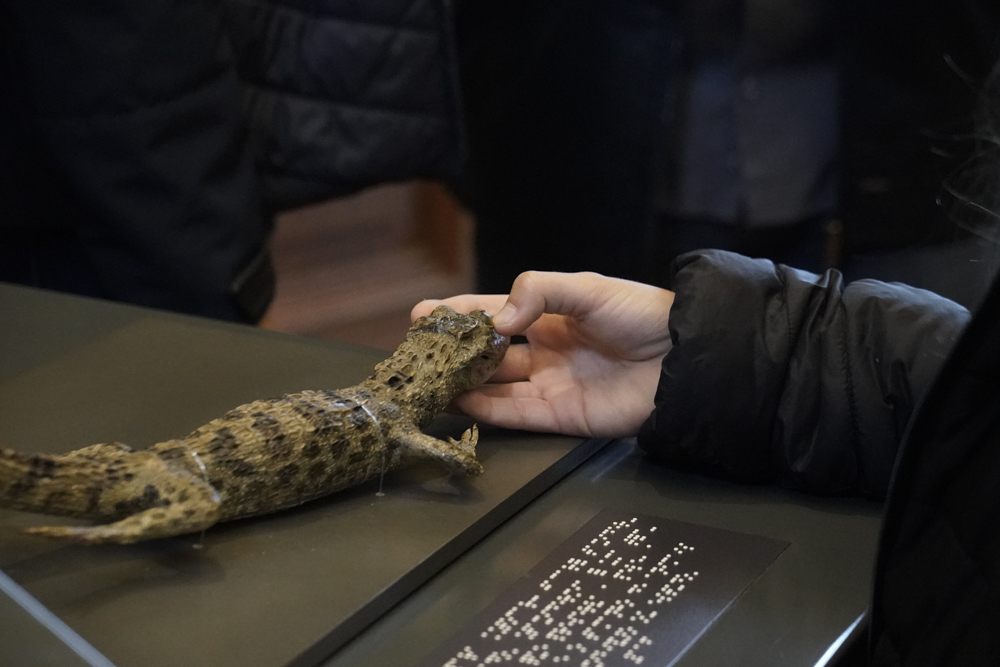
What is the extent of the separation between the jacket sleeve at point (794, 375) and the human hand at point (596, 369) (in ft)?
0.25

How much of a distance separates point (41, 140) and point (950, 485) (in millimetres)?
1591

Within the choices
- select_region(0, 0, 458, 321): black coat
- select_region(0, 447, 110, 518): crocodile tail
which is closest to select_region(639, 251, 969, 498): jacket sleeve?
select_region(0, 447, 110, 518): crocodile tail

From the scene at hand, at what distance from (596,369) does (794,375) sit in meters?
0.28

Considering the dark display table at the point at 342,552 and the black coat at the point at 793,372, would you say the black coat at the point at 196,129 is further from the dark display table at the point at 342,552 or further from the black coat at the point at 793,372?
the black coat at the point at 793,372

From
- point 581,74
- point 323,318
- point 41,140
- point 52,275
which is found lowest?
point 323,318

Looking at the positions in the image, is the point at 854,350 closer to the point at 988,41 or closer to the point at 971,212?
the point at 971,212

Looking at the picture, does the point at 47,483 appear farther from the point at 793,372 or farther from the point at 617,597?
the point at 793,372

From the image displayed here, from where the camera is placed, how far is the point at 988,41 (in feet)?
5.22

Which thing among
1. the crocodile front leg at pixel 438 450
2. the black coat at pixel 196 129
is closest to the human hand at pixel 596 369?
the crocodile front leg at pixel 438 450

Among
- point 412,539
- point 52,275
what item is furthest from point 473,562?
point 52,275

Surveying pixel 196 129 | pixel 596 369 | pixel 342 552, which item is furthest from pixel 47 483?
pixel 196 129

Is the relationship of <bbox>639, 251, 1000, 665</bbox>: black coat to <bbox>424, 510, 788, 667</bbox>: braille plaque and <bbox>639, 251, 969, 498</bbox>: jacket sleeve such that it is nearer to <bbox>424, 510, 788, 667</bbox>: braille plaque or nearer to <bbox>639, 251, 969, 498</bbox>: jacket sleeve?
<bbox>639, 251, 969, 498</bbox>: jacket sleeve

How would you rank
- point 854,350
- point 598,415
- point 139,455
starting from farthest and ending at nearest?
point 598,415 → point 854,350 → point 139,455

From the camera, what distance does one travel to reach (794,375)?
109cm
